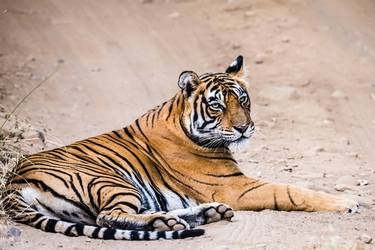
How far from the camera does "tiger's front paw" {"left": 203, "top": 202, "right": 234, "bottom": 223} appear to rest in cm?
635

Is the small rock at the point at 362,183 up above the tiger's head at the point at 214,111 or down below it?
below

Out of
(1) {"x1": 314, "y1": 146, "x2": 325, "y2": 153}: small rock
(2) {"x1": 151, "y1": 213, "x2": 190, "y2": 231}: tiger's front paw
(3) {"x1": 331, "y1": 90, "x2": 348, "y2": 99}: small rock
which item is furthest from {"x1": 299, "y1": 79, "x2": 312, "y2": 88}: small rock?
(2) {"x1": 151, "y1": 213, "x2": 190, "y2": 231}: tiger's front paw

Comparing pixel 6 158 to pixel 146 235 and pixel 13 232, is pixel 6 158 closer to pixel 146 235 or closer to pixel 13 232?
pixel 13 232

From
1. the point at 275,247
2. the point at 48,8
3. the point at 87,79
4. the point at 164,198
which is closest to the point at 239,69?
the point at 164,198

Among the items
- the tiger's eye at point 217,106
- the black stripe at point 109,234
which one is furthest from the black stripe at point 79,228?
the tiger's eye at point 217,106

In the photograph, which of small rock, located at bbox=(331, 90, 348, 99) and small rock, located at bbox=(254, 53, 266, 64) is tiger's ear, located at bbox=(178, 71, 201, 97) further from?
small rock, located at bbox=(254, 53, 266, 64)

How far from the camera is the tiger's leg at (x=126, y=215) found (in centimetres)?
604

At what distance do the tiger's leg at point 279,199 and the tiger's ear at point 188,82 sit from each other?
0.79 meters

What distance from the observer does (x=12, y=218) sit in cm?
618

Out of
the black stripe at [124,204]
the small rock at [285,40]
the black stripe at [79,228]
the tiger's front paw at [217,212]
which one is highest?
the small rock at [285,40]

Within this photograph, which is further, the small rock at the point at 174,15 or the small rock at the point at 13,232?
the small rock at the point at 174,15

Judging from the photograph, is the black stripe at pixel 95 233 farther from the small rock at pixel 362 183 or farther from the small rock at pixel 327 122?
the small rock at pixel 327 122

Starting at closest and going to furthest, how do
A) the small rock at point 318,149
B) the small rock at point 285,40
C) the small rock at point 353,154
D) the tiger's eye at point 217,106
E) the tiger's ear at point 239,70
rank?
1. the tiger's eye at point 217,106
2. the tiger's ear at point 239,70
3. the small rock at point 353,154
4. the small rock at point 318,149
5. the small rock at point 285,40

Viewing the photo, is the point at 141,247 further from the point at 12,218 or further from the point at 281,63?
the point at 281,63
